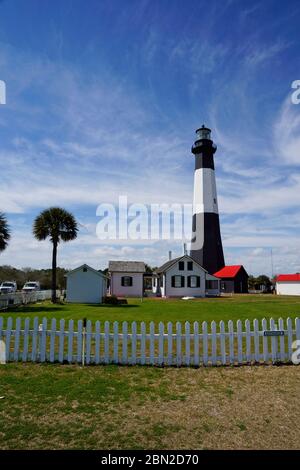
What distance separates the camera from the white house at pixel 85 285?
29.0m

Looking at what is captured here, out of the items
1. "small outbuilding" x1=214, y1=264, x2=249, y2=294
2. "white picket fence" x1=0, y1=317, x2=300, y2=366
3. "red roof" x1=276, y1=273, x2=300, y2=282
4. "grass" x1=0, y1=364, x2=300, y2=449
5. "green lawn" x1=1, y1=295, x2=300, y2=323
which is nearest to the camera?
"grass" x1=0, y1=364, x2=300, y2=449

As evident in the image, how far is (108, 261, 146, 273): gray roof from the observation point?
37.1 metres

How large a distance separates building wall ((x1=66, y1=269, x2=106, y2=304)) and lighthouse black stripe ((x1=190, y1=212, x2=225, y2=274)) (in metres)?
16.8

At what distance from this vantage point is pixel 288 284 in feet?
155

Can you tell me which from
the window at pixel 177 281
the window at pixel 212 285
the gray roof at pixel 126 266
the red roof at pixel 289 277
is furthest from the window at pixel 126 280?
the red roof at pixel 289 277

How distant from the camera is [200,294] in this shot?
36406 millimetres

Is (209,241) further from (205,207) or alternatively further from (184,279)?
(184,279)

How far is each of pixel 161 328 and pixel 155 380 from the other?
1.13 meters

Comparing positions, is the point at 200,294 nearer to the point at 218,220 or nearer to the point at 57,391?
the point at 218,220

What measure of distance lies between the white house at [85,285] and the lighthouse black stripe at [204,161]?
20.1m

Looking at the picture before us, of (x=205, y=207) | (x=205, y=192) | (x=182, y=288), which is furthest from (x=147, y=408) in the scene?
(x=205, y=192)

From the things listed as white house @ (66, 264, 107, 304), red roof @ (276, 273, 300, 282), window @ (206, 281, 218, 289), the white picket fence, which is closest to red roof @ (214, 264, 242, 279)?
window @ (206, 281, 218, 289)

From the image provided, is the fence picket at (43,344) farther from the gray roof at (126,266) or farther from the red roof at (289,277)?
the red roof at (289,277)

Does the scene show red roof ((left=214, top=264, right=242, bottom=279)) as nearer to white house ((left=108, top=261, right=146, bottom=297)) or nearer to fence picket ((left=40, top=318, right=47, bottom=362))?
white house ((left=108, top=261, right=146, bottom=297))
